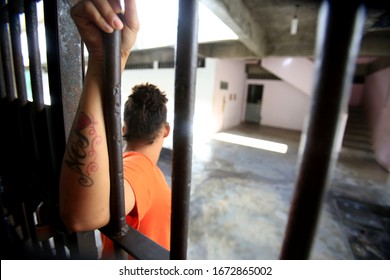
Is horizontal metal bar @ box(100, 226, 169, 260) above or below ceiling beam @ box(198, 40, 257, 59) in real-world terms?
below

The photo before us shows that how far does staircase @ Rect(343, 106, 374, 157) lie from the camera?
5929 mm

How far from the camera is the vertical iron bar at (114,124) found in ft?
1.69

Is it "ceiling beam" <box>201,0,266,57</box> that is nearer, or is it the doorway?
"ceiling beam" <box>201,0,266,57</box>

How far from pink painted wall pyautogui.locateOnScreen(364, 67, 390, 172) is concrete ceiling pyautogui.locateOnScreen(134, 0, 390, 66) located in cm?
185

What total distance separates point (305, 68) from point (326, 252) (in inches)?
233

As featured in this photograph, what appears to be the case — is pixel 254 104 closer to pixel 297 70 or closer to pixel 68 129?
pixel 297 70

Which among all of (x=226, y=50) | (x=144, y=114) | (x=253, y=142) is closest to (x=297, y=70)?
(x=226, y=50)

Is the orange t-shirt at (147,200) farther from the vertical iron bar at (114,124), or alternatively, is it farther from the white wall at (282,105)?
the white wall at (282,105)

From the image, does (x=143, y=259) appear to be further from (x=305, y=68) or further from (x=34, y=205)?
(x=305, y=68)

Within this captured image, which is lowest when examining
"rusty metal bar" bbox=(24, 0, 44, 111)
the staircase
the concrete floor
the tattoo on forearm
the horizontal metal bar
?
the concrete floor

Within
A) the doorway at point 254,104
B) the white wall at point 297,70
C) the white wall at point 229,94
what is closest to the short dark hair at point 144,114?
the white wall at point 229,94

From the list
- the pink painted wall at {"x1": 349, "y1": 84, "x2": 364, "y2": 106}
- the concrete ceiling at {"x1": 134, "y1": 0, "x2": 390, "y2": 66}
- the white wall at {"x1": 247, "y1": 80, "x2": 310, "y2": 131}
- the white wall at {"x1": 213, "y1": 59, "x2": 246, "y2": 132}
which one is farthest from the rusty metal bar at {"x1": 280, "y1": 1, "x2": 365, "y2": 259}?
the pink painted wall at {"x1": 349, "y1": 84, "x2": 364, "y2": 106}

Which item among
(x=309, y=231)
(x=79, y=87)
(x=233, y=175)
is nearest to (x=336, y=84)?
(x=309, y=231)

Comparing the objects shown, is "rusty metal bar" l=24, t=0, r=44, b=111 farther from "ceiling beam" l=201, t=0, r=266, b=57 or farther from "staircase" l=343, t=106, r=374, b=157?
"staircase" l=343, t=106, r=374, b=157
